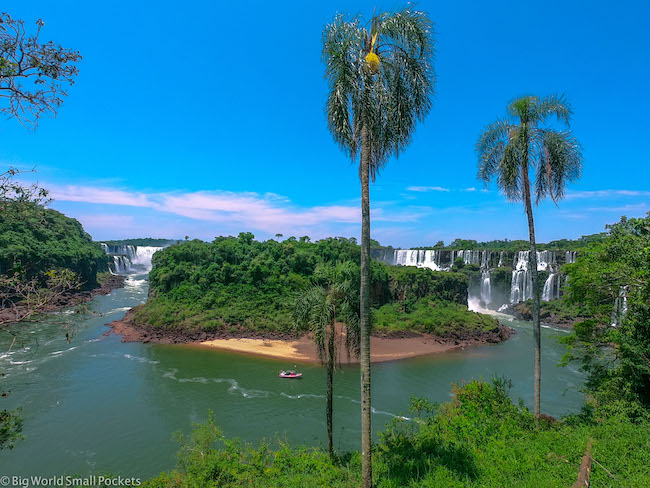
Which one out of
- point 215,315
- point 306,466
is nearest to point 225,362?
point 215,315

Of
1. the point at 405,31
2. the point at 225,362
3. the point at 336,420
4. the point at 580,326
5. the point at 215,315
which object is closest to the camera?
the point at 405,31

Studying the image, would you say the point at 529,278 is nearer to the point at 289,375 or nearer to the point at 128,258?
the point at 289,375

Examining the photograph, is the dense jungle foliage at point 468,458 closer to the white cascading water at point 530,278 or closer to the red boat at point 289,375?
the red boat at point 289,375

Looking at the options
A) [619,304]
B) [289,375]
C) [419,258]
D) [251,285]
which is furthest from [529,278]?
[289,375]

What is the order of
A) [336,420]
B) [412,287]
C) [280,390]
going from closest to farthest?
[336,420] → [280,390] → [412,287]

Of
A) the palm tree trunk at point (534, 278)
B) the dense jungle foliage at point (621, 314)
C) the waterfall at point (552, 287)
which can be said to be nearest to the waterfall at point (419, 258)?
the waterfall at point (552, 287)

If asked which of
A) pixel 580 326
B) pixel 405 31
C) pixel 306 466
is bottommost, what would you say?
pixel 306 466

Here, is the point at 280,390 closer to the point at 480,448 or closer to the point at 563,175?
the point at 480,448

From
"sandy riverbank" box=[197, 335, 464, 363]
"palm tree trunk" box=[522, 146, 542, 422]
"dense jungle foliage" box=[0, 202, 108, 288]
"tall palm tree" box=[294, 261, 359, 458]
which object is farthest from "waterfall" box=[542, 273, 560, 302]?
"dense jungle foliage" box=[0, 202, 108, 288]
